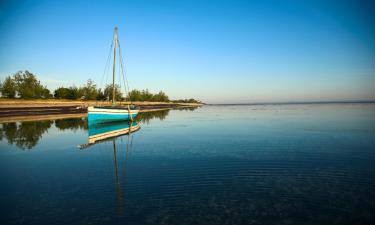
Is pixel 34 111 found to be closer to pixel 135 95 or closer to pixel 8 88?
pixel 8 88

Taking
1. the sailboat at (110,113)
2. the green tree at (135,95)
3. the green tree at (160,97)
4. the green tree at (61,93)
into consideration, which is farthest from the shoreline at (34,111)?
the green tree at (160,97)

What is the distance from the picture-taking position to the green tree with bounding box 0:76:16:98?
73.8 meters

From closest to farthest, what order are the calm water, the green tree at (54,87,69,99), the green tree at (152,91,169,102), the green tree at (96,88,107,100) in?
the calm water
the green tree at (54,87,69,99)
the green tree at (96,88,107,100)
the green tree at (152,91,169,102)

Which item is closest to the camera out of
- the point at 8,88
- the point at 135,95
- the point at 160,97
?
the point at 8,88

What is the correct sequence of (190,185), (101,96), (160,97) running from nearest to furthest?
(190,185) < (101,96) < (160,97)

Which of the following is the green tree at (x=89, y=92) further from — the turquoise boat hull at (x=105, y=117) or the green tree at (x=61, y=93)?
the turquoise boat hull at (x=105, y=117)

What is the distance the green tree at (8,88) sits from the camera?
73.8 metres

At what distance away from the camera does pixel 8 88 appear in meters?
73.9

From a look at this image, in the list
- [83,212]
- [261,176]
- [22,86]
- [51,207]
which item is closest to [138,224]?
[83,212]

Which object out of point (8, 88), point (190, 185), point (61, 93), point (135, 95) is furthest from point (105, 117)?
point (135, 95)

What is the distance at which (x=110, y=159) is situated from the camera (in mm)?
13641

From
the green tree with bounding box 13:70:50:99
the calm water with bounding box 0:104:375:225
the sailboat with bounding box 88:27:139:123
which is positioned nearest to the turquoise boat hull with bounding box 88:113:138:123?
the sailboat with bounding box 88:27:139:123

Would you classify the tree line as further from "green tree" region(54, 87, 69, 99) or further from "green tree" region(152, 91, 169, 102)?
"green tree" region(152, 91, 169, 102)

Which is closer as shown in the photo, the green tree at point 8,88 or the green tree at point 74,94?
the green tree at point 8,88
